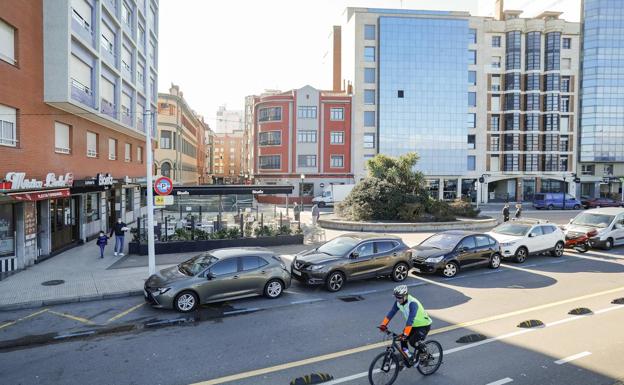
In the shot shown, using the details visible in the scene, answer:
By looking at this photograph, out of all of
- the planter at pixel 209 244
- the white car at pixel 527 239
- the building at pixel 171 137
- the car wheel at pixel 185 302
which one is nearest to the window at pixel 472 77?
the building at pixel 171 137

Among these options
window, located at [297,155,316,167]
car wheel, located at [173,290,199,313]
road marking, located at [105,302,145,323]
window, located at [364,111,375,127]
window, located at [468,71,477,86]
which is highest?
window, located at [468,71,477,86]

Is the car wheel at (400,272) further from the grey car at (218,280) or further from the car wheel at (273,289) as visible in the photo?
the car wheel at (273,289)

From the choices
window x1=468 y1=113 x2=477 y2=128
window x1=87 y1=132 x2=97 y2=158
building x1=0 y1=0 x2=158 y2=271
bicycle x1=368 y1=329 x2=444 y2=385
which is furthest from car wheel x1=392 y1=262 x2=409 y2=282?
window x1=468 y1=113 x2=477 y2=128

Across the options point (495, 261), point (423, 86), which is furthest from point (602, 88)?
point (495, 261)

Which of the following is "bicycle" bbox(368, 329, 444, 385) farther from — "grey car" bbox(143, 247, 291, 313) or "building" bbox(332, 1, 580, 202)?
"building" bbox(332, 1, 580, 202)

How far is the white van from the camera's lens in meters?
19.3

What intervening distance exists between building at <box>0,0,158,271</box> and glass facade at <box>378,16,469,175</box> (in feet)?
112

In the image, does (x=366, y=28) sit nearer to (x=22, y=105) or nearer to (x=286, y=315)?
(x=22, y=105)

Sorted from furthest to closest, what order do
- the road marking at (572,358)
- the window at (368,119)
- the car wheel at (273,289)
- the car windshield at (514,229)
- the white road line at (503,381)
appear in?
1. the window at (368,119)
2. the car windshield at (514,229)
3. the car wheel at (273,289)
4. the road marking at (572,358)
5. the white road line at (503,381)

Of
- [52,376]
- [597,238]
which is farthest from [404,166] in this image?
[52,376]

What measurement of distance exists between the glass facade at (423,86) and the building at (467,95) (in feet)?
0.43

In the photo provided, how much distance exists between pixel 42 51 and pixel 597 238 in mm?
25461

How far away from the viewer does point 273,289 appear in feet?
38.7

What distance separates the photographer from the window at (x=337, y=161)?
53.7m
